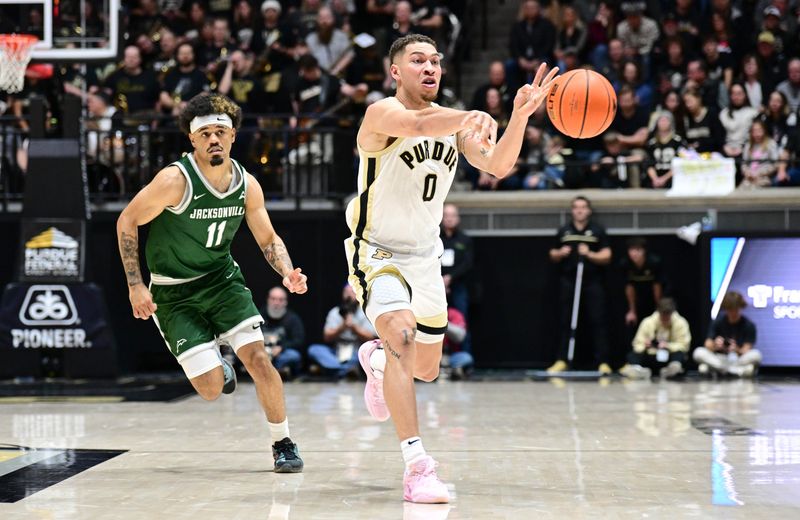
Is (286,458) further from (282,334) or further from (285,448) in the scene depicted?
(282,334)

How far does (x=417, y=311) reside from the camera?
614cm

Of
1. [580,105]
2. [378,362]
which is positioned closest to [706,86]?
[580,105]

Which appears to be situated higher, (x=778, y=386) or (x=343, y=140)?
(x=343, y=140)

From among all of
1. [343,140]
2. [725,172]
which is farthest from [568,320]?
[343,140]

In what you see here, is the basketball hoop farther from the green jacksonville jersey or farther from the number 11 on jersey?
the number 11 on jersey

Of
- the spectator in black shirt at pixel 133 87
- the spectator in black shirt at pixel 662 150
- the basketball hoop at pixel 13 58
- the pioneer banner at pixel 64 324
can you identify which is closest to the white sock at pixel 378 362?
the basketball hoop at pixel 13 58

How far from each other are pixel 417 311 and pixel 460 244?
7436 millimetres

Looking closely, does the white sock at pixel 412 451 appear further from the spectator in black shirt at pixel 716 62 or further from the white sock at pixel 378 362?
the spectator in black shirt at pixel 716 62

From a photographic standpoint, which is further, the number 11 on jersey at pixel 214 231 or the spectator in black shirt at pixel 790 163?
the spectator in black shirt at pixel 790 163

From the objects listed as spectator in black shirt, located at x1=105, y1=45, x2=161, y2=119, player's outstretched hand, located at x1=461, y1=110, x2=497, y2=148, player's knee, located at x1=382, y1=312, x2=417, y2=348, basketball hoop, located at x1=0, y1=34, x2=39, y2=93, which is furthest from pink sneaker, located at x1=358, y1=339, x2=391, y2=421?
spectator in black shirt, located at x1=105, y1=45, x2=161, y2=119

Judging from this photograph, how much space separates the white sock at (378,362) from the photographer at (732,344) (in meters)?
7.46

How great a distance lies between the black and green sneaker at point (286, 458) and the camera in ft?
20.9

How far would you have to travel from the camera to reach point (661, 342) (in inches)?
527

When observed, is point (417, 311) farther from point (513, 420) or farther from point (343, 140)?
point (343, 140)
